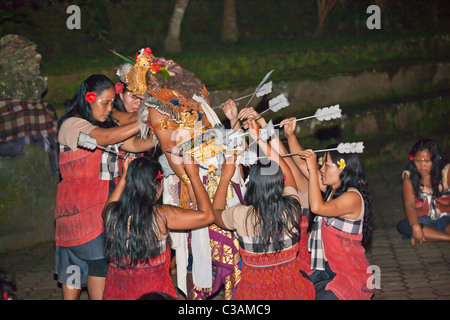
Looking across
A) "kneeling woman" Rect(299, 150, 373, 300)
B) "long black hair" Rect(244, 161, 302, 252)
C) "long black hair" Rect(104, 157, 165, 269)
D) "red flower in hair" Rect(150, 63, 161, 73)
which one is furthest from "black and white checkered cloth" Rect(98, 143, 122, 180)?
"kneeling woman" Rect(299, 150, 373, 300)

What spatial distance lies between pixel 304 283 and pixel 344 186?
30.7 inches

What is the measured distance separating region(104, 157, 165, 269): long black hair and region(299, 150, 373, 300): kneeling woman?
3.46 feet

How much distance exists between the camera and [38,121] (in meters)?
6.87

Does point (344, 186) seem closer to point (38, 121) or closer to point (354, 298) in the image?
point (354, 298)

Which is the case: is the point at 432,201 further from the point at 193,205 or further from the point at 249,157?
the point at 193,205

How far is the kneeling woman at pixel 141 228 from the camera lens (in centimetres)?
371

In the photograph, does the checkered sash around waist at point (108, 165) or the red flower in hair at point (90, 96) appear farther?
the checkered sash around waist at point (108, 165)

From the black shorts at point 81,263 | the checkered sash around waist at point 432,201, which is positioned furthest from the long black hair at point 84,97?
the checkered sash around waist at point 432,201

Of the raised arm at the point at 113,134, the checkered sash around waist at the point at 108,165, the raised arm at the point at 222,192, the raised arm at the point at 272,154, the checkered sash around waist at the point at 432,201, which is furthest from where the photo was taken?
the checkered sash around waist at the point at 432,201

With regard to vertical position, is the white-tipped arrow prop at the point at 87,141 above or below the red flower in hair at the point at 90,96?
below

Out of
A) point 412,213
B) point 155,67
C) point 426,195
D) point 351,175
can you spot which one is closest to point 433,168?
point 426,195

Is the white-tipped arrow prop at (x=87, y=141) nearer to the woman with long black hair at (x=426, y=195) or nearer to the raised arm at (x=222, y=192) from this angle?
the raised arm at (x=222, y=192)

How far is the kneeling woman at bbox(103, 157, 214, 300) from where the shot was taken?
371cm

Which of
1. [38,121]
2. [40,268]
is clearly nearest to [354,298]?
[40,268]
